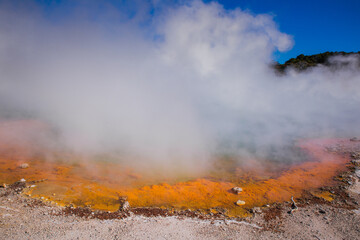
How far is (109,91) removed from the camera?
50.8 ft

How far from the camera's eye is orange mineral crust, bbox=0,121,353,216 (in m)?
3.98

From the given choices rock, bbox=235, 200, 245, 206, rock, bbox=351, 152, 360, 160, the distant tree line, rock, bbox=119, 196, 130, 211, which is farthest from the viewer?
the distant tree line

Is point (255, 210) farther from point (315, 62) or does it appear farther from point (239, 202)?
point (315, 62)

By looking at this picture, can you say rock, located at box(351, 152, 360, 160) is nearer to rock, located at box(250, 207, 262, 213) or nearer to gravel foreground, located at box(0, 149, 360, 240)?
gravel foreground, located at box(0, 149, 360, 240)

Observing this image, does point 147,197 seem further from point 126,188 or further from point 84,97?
point 84,97

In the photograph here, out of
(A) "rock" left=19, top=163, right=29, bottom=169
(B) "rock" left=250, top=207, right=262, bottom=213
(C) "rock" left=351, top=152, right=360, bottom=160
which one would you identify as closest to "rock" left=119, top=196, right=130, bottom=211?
(B) "rock" left=250, top=207, right=262, bottom=213

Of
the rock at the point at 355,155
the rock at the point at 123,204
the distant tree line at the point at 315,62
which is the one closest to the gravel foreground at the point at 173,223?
the rock at the point at 123,204

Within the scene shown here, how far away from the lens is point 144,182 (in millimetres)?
4875

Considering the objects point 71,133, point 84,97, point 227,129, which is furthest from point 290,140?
point 84,97

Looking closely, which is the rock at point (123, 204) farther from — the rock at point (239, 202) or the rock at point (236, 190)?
the rock at point (236, 190)

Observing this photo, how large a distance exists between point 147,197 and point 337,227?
345 centimetres

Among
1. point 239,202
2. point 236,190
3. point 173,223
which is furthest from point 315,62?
point 173,223

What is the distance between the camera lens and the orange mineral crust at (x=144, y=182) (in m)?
3.98

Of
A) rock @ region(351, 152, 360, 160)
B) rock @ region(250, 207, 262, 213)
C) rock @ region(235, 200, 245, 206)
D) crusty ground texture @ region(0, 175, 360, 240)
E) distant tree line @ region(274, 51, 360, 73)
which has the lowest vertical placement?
crusty ground texture @ region(0, 175, 360, 240)
